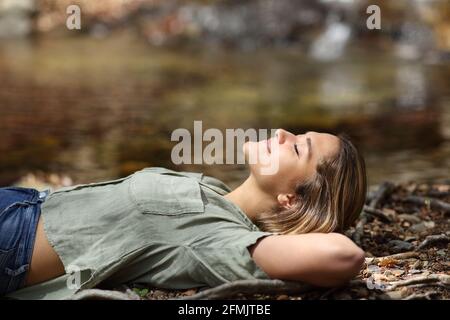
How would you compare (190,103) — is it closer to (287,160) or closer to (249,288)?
(287,160)

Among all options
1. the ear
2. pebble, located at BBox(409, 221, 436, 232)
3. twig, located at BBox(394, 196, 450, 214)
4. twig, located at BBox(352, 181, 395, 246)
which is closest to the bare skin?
the ear

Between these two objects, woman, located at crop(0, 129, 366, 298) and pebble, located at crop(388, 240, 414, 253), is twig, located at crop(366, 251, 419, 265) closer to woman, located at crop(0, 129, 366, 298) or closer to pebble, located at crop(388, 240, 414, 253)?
pebble, located at crop(388, 240, 414, 253)

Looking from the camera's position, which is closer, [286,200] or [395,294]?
[395,294]

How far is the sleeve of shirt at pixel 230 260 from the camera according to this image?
179 centimetres

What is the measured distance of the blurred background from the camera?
4.46m

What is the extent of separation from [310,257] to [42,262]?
736 mm

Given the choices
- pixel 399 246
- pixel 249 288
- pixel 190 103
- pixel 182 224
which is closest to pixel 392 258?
pixel 399 246

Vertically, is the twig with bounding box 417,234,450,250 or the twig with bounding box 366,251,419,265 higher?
the twig with bounding box 417,234,450,250

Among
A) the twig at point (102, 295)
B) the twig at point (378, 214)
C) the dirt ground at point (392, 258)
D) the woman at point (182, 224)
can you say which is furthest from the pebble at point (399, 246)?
the twig at point (102, 295)

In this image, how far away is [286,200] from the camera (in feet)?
6.45

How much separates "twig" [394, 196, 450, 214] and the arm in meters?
1.04

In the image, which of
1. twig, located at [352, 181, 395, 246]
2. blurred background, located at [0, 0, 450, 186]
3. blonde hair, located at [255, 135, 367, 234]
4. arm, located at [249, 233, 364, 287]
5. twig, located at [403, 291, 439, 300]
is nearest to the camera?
arm, located at [249, 233, 364, 287]

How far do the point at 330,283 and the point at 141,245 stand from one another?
0.50 metres
